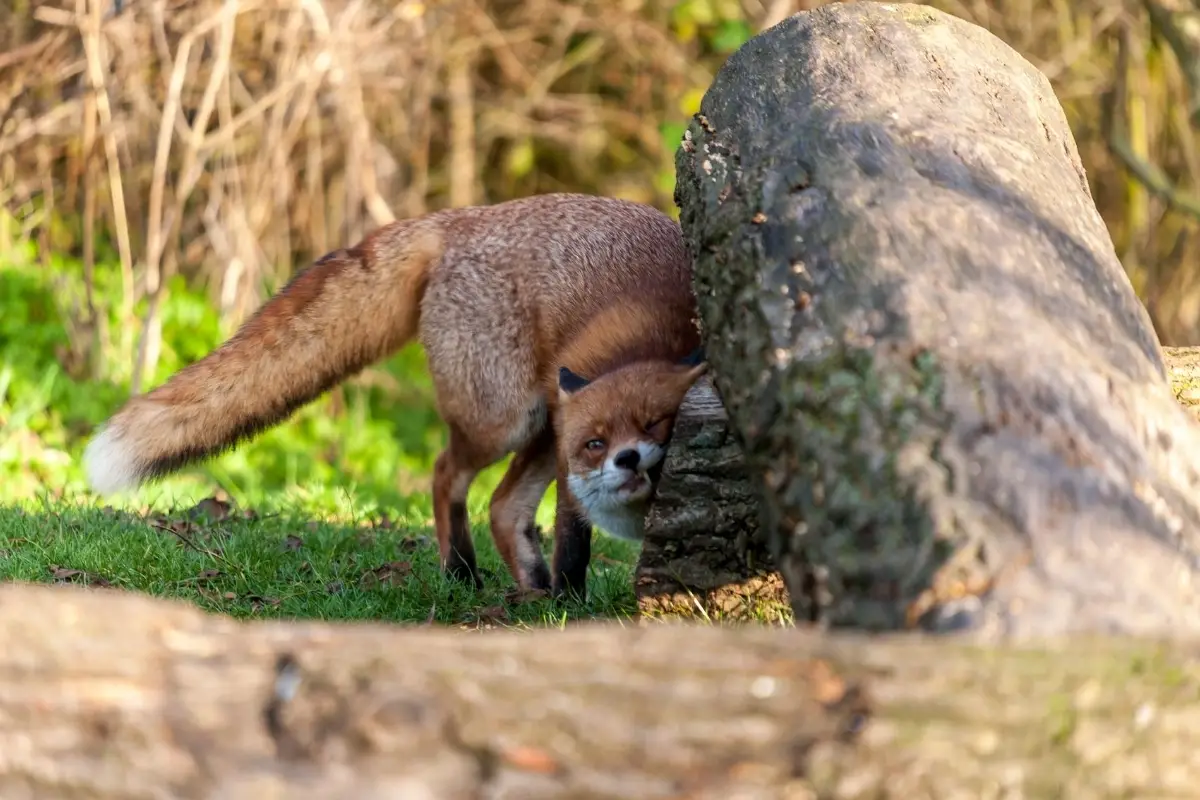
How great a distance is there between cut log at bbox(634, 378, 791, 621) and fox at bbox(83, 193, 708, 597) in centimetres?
30

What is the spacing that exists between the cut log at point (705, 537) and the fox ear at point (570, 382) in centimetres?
49

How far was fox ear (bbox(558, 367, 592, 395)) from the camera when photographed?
4754 mm

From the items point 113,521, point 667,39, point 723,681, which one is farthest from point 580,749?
point 667,39

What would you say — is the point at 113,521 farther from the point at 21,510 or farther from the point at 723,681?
the point at 723,681

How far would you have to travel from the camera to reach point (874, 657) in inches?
84.5

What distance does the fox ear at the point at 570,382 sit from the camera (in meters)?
4.75

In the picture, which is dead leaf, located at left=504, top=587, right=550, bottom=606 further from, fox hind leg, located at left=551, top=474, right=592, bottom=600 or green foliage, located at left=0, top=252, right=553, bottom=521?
green foliage, located at left=0, top=252, right=553, bottom=521

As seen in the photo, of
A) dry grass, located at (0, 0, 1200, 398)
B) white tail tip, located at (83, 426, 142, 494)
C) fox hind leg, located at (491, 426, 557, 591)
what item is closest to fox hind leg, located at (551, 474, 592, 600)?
fox hind leg, located at (491, 426, 557, 591)

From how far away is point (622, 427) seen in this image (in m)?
4.64

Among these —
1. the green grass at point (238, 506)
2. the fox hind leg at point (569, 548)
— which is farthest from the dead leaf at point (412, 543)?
the fox hind leg at point (569, 548)

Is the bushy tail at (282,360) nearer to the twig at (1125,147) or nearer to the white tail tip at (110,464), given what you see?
the white tail tip at (110,464)

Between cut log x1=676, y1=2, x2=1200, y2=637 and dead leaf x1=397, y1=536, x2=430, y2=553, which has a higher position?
cut log x1=676, y1=2, x2=1200, y2=637

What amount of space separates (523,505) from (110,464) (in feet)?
5.59

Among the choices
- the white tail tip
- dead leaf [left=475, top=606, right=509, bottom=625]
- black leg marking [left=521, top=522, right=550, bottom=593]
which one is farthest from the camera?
black leg marking [left=521, top=522, right=550, bottom=593]
